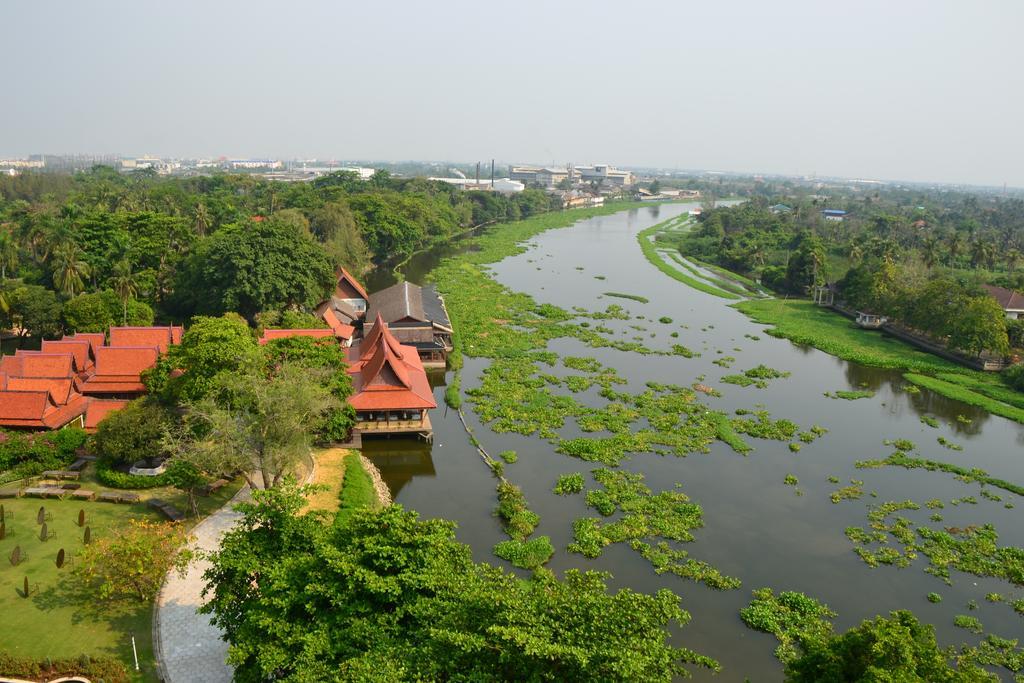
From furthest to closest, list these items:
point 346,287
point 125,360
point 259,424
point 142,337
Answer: point 346,287, point 142,337, point 125,360, point 259,424

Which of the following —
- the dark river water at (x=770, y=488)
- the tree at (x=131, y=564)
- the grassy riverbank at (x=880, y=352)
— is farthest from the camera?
the grassy riverbank at (x=880, y=352)

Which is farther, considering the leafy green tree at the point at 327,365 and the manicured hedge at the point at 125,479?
the leafy green tree at the point at 327,365

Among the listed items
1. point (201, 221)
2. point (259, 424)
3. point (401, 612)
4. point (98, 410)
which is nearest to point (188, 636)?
point (259, 424)

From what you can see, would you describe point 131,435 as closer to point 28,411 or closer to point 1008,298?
point 28,411

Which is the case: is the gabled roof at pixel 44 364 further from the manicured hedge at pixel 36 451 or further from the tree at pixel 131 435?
the tree at pixel 131 435

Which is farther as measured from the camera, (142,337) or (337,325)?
(337,325)

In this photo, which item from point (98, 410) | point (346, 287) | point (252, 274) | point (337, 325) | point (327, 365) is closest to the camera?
point (98, 410)

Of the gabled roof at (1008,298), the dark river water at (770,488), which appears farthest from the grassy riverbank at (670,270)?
the gabled roof at (1008,298)

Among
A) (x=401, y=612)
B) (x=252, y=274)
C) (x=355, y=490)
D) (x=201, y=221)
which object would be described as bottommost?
(x=355, y=490)
